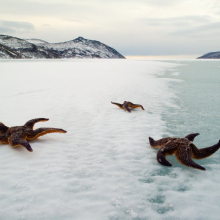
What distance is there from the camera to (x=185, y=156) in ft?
10.0

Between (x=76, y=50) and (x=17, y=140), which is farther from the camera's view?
(x=76, y=50)

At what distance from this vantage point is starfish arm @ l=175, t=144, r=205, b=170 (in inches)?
115

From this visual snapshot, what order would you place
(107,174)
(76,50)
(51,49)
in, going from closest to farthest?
(107,174) < (51,49) < (76,50)

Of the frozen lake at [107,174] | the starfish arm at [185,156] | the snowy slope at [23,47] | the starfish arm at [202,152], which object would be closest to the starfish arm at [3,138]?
the frozen lake at [107,174]

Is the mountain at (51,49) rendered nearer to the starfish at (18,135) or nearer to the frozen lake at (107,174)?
the frozen lake at (107,174)

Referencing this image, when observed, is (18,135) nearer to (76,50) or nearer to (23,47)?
(23,47)

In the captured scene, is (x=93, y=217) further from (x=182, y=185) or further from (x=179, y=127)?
(x=179, y=127)

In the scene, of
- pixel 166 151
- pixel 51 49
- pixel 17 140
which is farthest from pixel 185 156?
pixel 51 49

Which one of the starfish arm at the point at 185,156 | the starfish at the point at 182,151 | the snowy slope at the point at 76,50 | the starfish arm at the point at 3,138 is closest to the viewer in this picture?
the starfish arm at the point at 185,156

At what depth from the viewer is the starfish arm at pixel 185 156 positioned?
2.93 meters

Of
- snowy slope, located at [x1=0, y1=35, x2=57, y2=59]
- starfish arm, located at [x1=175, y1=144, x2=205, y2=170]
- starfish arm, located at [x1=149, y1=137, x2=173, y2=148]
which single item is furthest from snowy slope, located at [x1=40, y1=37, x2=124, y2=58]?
starfish arm, located at [x1=175, y1=144, x2=205, y2=170]

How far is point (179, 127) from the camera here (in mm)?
4965

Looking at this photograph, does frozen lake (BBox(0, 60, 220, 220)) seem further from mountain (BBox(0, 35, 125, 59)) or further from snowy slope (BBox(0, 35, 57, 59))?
snowy slope (BBox(0, 35, 57, 59))

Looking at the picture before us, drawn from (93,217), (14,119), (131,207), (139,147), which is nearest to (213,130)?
(139,147)
